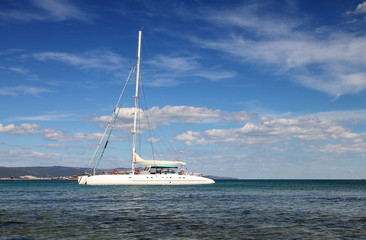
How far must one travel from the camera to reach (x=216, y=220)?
77.0 ft

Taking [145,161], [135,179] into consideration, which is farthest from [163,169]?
[135,179]

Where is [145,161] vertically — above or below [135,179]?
above

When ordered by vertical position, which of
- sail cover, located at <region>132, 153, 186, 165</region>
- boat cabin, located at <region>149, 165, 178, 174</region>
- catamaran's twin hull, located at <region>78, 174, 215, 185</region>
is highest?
sail cover, located at <region>132, 153, 186, 165</region>

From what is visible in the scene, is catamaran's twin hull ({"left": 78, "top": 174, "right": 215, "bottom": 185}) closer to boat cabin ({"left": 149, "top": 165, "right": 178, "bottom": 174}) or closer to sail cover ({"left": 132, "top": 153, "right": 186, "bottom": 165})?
boat cabin ({"left": 149, "top": 165, "right": 178, "bottom": 174})

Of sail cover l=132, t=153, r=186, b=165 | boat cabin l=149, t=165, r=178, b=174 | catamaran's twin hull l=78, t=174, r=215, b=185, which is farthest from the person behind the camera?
boat cabin l=149, t=165, r=178, b=174

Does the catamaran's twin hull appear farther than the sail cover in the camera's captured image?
No

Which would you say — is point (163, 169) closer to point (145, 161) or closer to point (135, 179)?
point (145, 161)

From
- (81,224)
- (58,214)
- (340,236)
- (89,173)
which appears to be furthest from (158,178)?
(340,236)

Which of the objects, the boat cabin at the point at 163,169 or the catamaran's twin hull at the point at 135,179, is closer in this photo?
the catamaran's twin hull at the point at 135,179

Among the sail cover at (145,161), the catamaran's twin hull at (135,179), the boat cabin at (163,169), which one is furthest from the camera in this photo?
the boat cabin at (163,169)

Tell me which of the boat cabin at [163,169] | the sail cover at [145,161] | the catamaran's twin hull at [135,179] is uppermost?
the sail cover at [145,161]

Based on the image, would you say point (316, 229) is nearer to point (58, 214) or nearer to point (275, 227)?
point (275, 227)

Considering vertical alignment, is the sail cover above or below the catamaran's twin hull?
above

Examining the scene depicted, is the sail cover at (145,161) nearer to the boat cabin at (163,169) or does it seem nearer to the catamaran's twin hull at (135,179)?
the boat cabin at (163,169)
